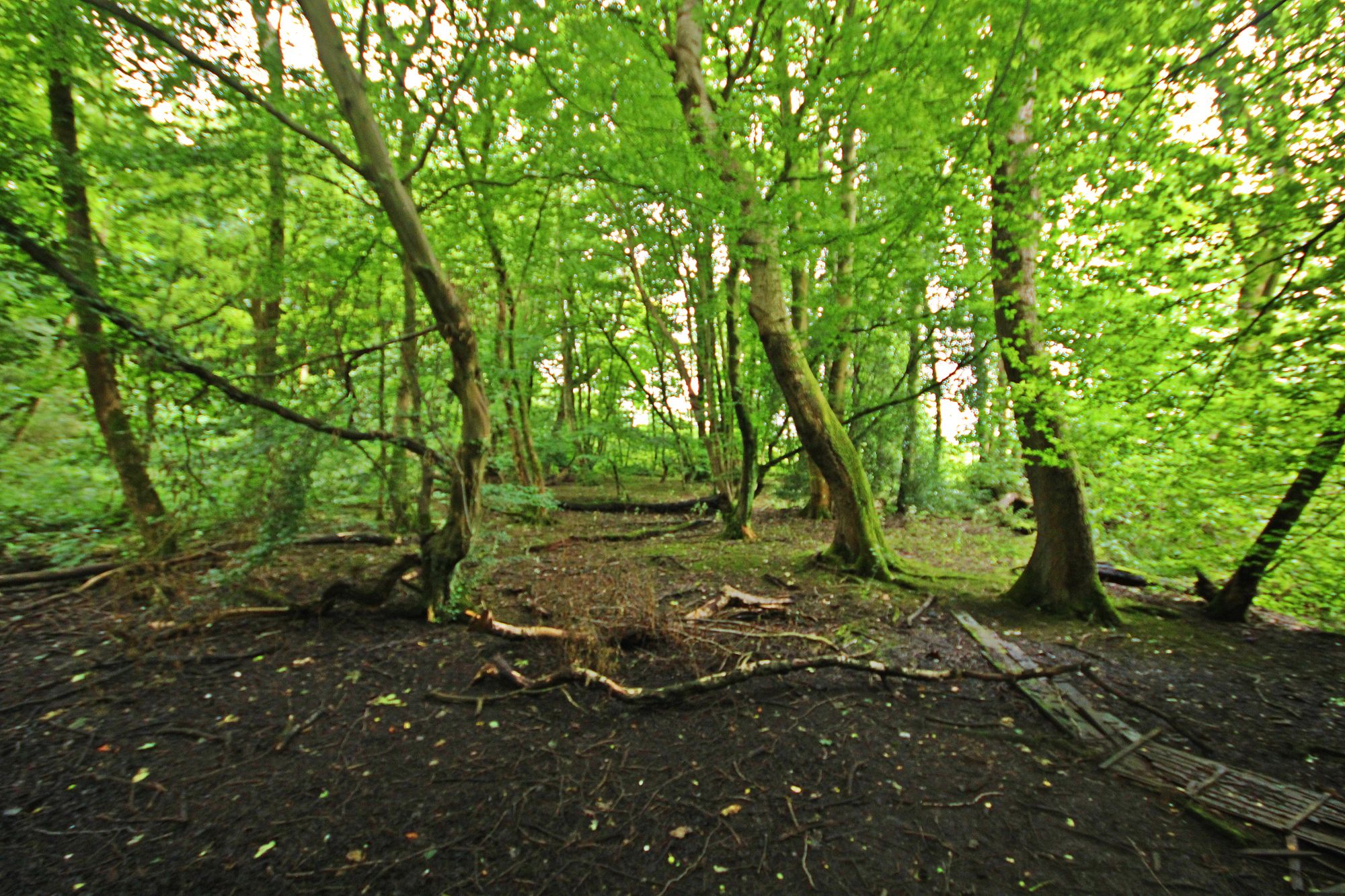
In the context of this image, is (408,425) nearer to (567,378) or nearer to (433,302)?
(433,302)

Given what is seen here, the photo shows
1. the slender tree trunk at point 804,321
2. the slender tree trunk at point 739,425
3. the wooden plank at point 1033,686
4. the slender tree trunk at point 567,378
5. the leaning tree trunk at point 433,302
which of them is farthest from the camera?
the slender tree trunk at point 567,378

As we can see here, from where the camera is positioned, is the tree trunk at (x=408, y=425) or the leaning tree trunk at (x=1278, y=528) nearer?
the leaning tree trunk at (x=1278, y=528)

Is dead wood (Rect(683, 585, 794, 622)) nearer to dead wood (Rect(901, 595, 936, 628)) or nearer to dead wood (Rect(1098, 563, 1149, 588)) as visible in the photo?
dead wood (Rect(901, 595, 936, 628))

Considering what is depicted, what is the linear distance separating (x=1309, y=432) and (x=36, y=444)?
12.4 meters

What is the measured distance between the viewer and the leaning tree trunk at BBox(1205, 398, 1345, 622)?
4.05 meters

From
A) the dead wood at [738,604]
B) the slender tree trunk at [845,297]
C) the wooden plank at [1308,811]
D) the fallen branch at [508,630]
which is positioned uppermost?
the slender tree trunk at [845,297]


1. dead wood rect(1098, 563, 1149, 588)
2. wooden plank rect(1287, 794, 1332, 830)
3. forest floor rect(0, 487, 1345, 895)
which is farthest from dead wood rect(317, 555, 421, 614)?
dead wood rect(1098, 563, 1149, 588)

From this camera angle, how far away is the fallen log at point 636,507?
11.7 metres

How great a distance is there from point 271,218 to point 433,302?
4.34 m

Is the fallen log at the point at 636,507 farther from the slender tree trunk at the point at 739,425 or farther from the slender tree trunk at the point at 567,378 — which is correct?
the slender tree trunk at the point at 567,378

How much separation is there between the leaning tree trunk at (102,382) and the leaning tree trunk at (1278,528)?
903 cm

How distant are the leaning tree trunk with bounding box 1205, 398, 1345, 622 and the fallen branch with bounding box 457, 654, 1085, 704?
2696 mm

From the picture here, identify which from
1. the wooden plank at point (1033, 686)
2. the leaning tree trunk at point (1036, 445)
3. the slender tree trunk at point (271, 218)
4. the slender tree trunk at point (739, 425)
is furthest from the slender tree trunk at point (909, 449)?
the slender tree trunk at point (271, 218)

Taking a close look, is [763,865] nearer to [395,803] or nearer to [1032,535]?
[395,803]
